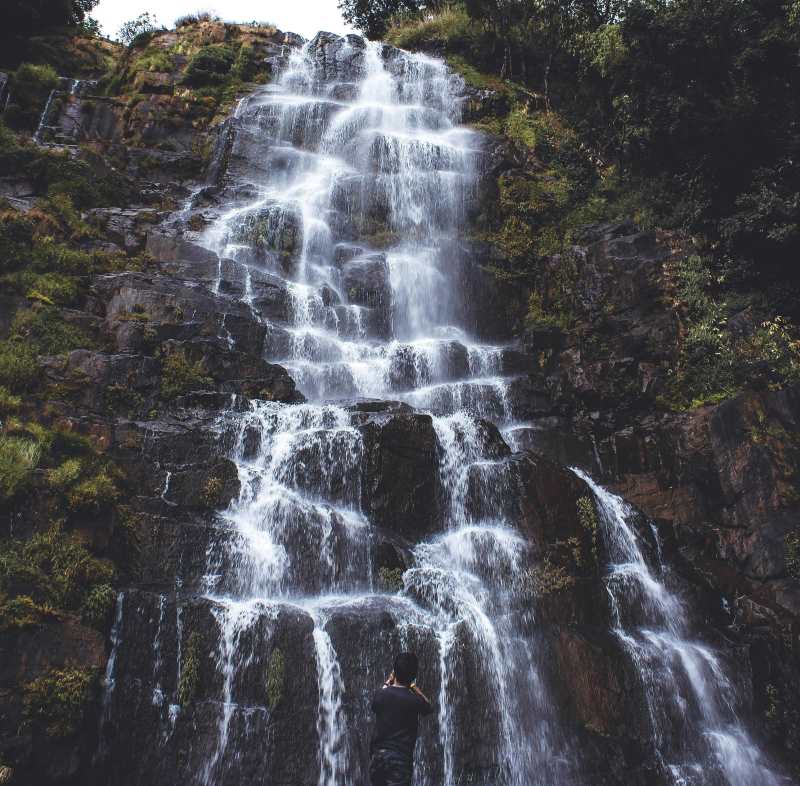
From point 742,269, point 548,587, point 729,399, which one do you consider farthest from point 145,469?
point 742,269

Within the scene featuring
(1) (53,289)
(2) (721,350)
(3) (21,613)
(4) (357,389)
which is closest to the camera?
(3) (21,613)

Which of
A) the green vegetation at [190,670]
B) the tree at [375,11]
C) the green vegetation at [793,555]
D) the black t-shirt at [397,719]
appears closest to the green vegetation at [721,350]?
the green vegetation at [793,555]

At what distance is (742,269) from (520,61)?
21.3 meters

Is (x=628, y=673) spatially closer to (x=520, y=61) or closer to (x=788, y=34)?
(x=788, y=34)

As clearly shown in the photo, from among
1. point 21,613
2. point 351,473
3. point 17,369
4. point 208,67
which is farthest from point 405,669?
point 208,67

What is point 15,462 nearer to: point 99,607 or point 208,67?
point 99,607

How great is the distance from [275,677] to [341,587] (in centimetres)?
201

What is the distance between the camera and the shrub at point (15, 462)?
7695 millimetres

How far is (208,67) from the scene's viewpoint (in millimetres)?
28281

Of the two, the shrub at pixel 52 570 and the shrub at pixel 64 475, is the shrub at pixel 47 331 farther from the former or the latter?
the shrub at pixel 52 570

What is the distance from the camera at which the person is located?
4.74 meters

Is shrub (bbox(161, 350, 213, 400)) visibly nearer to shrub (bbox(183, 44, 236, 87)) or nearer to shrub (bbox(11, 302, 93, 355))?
shrub (bbox(11, 302, 93, 355))

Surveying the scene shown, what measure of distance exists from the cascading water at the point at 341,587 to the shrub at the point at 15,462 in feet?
6.64

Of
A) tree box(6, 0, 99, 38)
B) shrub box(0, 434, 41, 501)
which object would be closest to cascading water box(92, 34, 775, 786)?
shrub box(0, 434, 41, 501)
